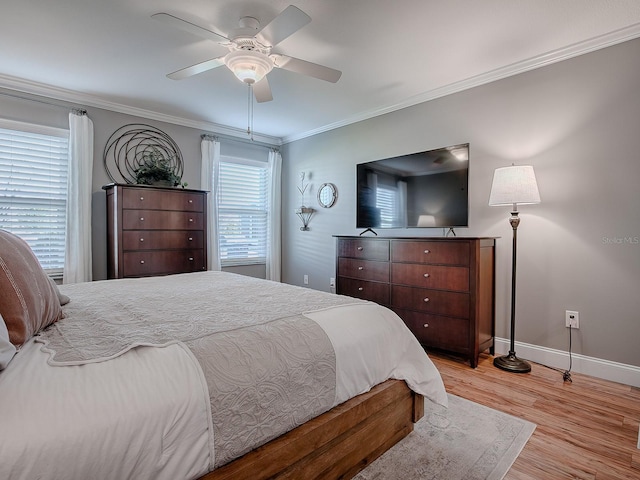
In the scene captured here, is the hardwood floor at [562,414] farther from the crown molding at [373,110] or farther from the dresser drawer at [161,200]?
the dresser drawer at [161,200]

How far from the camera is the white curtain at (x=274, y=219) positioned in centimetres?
506

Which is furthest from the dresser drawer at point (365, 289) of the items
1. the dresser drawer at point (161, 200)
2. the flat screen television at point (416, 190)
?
the dresser drawer at point (161, 200)

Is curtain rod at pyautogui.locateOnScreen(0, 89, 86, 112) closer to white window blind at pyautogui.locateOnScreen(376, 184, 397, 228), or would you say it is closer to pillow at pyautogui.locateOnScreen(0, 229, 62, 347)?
pillow at pyautogui.locateOnScreen(0, 229, 62, 347)

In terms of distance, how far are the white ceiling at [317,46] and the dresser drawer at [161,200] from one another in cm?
99

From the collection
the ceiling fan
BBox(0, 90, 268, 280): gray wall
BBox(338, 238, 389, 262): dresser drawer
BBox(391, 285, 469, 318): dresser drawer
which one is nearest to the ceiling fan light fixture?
the ceiling fan

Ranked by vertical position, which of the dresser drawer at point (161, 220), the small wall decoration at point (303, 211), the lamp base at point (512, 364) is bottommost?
the lamp base at point (512, 364)

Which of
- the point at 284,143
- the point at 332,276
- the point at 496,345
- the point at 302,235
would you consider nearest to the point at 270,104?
the point at 284,143

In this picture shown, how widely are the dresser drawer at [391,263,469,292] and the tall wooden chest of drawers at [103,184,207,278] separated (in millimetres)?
2193

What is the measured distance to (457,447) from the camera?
5.65 feet

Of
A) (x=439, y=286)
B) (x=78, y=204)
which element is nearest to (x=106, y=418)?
(x=439, y=286)

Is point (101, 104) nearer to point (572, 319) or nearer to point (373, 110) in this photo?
point (373, 110)

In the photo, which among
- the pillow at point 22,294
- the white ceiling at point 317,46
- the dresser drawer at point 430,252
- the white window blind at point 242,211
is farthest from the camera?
the white window blind at point 242,211

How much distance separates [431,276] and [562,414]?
1264 mm

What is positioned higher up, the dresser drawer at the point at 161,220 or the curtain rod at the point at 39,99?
the curtain rod at the point at 39,99
